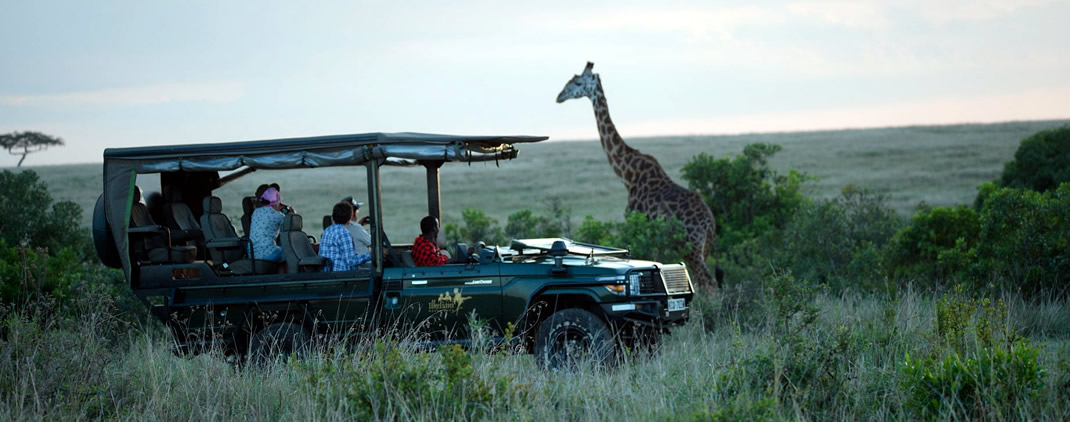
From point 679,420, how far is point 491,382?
1.39 metres

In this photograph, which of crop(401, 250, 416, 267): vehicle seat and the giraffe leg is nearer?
crop(401, 250, 416, 267): vehicle seat

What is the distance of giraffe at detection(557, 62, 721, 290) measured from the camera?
1370cm

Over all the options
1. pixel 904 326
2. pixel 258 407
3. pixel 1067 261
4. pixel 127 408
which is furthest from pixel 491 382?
pixel 1067 261

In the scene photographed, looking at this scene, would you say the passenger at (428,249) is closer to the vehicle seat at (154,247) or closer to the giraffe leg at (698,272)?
the vehicle seat at (154,247)

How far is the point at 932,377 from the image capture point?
6418 millimetres

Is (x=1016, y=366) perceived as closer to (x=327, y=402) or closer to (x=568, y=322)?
(x=568, y=322)

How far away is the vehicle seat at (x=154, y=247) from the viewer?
877 cm

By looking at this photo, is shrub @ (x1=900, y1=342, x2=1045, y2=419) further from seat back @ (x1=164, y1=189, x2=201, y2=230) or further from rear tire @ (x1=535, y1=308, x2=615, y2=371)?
seat back @ (x1=164, y1=189, x2=201, y2=230)

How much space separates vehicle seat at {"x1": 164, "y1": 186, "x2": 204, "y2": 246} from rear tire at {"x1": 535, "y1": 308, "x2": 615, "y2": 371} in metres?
3.77

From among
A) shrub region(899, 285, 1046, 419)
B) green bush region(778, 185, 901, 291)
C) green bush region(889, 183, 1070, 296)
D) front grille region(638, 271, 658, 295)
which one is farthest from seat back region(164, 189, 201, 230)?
green bush region(889, 183, 1070, 296)

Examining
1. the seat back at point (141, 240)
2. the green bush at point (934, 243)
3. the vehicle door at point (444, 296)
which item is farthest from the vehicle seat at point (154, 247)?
the green bush at point (934, 243)

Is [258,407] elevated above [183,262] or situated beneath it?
situated beneath

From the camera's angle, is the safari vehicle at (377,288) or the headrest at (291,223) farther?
the headrest at (291,223)

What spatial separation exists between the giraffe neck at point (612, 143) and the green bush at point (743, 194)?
135 inches
